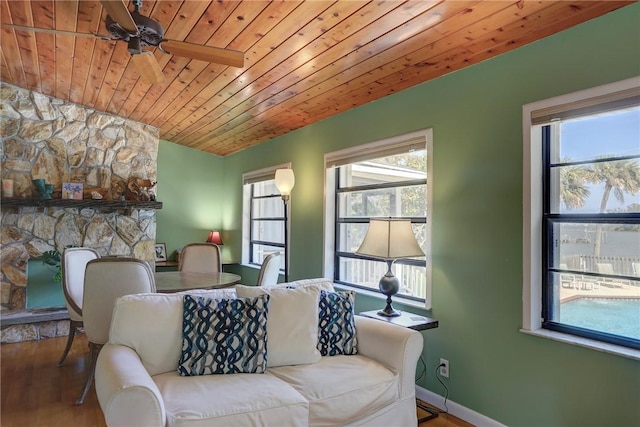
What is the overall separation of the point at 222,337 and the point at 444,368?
1594mm

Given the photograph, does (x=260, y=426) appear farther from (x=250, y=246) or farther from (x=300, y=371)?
(x=250, y=246)

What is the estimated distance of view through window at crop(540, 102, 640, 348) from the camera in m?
2.00

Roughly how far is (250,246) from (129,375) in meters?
→ 4.28

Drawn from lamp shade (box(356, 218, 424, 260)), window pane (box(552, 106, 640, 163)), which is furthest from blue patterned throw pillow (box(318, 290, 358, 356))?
window pane (box(552, 106, 640, 163))

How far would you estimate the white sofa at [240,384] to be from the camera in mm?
1585

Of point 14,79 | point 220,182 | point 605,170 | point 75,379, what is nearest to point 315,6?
point 605,170

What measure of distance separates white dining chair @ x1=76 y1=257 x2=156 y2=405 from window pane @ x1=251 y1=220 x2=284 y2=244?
246 centimetres

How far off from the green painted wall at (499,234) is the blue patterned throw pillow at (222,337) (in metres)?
1.37

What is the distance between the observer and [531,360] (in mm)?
2271

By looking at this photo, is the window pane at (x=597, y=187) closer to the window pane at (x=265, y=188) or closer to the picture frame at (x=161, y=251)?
the window pane at (x=265, y=188)

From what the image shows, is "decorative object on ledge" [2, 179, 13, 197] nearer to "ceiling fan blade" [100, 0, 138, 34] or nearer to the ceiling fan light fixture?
the ceiling fan light fixture

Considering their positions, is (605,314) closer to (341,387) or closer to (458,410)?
(458,410)

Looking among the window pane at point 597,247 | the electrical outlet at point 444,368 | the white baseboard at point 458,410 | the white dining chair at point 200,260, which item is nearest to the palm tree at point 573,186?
the window pane at point 597,247

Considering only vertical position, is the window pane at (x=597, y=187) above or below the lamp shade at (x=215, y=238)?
above
